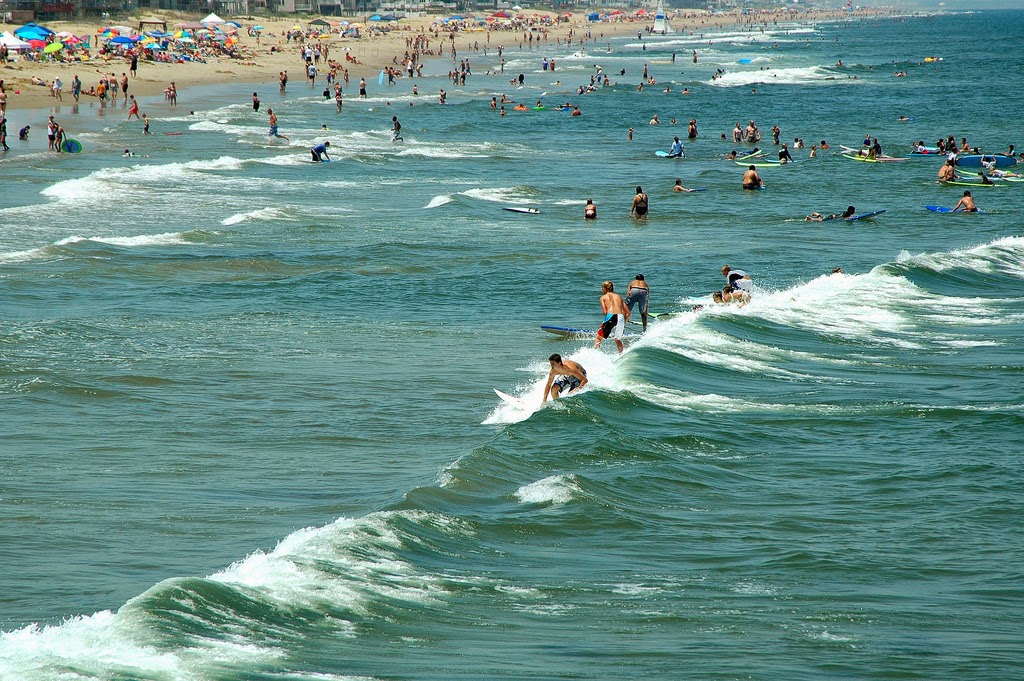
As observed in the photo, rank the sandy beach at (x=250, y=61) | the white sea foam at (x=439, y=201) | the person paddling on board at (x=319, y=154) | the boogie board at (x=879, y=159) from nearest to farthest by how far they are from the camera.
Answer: the white sea foam at (x=439, y=201), the person paddling on board at (x=319, y=154), the boogie board at (x=879, y=159), the sandy beach at (x=250, y=61)

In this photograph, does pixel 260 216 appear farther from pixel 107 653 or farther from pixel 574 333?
pixel 107 653

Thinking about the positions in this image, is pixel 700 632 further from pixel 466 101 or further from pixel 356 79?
pixel 356 79

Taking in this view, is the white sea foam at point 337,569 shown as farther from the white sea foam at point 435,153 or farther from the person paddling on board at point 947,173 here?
the white sea foam at point 435,153

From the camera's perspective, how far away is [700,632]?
356 inches

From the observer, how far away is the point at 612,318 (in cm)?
1873

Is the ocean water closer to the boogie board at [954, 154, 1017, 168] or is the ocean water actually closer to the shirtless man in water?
the shirtless man in water

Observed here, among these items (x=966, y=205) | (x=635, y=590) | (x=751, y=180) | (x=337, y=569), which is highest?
(x=751, y=180)

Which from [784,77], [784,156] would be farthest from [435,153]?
[784,77]

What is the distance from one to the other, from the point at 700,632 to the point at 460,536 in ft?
9.23

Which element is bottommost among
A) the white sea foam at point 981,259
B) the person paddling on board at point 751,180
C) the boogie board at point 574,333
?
the boogie board at point 574,333

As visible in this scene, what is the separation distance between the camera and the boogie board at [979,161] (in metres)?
41.2

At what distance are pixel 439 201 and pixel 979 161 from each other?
20397mm

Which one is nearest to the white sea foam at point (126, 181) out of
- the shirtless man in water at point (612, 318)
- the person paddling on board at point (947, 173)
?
the shirtless man in water at point (612, 318)

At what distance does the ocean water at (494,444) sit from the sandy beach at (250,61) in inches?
1123
